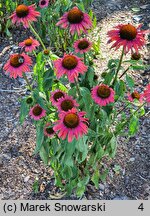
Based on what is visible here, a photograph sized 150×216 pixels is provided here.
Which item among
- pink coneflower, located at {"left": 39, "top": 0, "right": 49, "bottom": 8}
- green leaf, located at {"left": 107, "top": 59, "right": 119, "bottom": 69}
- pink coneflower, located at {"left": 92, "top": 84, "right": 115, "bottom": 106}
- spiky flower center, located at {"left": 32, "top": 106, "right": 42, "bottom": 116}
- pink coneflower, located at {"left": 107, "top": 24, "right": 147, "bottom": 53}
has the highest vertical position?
pink coneflower, located at {"left": 107, "top": 24, "right": 147, "bottom": 53}

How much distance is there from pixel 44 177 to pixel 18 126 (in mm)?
512

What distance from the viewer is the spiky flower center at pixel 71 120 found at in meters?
1.59

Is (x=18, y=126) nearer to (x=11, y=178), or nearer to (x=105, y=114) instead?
(x=11, y=178)

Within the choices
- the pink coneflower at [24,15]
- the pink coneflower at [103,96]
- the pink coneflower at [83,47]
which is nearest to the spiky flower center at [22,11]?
the pink coneflower at [24,15]

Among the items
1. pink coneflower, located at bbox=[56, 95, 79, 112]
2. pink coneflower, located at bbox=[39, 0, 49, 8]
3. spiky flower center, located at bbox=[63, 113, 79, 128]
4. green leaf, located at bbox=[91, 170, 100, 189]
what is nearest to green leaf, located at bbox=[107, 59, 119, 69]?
pink coneflower, located at bbox=[56, 95, 79, 112]

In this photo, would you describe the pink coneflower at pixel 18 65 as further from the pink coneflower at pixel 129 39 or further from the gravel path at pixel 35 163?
the gravel path at pixel 35 163

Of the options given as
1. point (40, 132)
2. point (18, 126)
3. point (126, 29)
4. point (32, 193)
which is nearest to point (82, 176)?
point (32, 193)

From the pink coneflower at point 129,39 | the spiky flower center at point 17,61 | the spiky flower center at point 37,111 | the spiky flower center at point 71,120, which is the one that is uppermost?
the pink coneflower at point 129,39

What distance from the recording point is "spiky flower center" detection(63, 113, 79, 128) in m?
1.59

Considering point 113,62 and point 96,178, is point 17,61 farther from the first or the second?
point 96,178

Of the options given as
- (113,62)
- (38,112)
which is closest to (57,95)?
(38,112)

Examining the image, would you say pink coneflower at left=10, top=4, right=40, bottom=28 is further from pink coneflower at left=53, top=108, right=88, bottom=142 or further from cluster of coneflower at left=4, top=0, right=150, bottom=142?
pink coneflower at left=53, top=108, right=88, bottom=142

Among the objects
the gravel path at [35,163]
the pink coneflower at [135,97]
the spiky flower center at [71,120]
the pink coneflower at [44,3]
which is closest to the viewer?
the spiky flower center at [71,120]

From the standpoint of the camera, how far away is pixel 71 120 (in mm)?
1588
